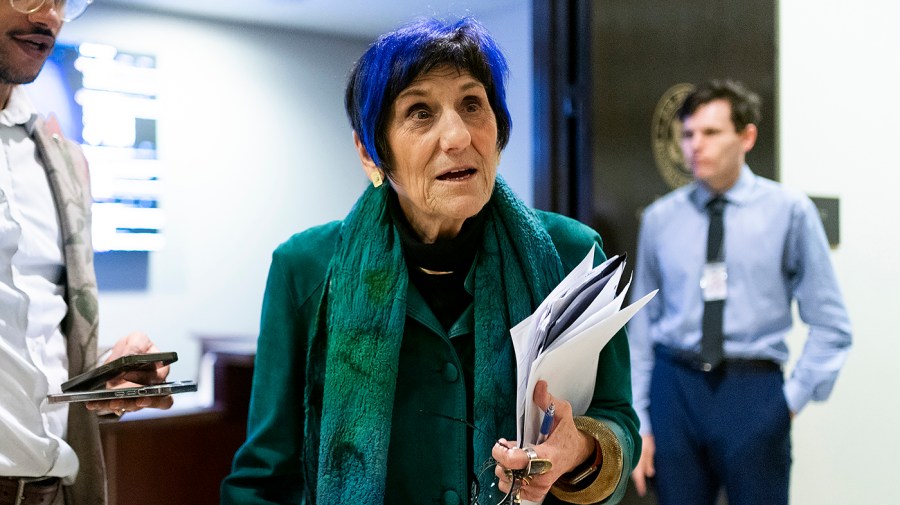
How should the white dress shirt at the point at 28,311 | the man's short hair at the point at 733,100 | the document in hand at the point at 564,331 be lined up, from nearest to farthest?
the document in hand at the point at 564,331
the white dress shirt at the point at 28,311
the man's short hair at the point at 733,100

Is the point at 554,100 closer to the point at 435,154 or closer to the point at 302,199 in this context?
the point at 435,154

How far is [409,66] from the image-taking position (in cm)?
103

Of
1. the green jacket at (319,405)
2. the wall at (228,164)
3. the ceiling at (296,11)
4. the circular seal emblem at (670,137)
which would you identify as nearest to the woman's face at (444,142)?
the green jacket at (319,405)

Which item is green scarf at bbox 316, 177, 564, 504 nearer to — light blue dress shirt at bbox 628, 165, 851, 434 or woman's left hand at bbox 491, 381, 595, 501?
woman's left hand at bbox 491, 381, 595, 501

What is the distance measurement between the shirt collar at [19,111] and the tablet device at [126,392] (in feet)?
1.42

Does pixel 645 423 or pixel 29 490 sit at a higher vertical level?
pixel 29 490

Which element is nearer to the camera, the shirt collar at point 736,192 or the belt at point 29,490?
the belt at point 29,490

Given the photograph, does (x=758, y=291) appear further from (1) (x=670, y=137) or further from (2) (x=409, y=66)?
(2) (x=409, y=66)

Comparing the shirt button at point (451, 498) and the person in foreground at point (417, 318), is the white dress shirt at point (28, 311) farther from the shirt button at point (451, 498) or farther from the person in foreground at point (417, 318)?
the shirt button at point (451, 498)

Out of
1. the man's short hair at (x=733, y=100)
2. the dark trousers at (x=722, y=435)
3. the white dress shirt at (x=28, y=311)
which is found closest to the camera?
the white dress shirt at (x=28, y=311)

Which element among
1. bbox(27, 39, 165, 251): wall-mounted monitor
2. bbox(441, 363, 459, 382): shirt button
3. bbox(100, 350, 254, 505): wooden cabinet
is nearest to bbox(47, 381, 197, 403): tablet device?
bbox(441, 363, 459, 382): shirt button

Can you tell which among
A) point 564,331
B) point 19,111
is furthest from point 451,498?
point 19,111

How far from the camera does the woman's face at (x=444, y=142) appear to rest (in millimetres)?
1033

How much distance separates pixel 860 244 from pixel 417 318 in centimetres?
172
